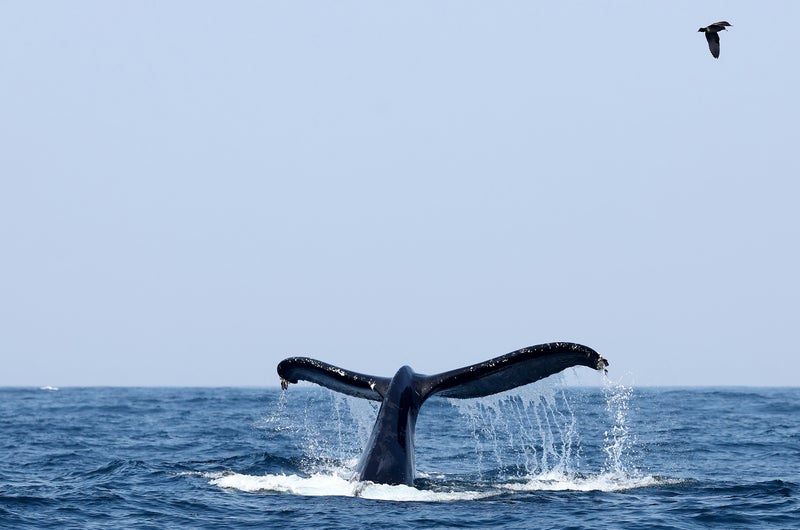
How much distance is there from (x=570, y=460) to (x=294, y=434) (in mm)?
8389

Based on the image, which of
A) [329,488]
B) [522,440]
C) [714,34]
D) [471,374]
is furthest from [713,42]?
[522,440]

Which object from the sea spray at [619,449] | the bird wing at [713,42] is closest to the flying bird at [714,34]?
the bird wing at [713,42]

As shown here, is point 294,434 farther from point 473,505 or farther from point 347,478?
point 473,505

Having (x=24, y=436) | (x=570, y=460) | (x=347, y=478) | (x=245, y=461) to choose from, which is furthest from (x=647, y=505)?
(x=24, y=436)

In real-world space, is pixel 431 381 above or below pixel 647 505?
above

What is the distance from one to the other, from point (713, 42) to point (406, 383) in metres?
6.46

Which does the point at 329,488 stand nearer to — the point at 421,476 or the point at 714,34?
the point at 421,476

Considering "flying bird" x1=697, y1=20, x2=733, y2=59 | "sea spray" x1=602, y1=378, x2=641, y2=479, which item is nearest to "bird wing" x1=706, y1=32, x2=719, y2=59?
"flying bird" x1=697, y1=20, x2=733, y2=59

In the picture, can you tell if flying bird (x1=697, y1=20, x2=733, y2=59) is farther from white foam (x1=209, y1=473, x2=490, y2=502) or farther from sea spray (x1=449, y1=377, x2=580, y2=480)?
white foam (x1=209, y1=473, x2=490, y2=502)

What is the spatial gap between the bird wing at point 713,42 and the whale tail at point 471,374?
536 centimetres

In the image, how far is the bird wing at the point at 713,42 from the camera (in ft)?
50.4

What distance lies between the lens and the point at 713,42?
15531 mm

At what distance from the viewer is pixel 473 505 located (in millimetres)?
13086

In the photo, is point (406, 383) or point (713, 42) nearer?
point (406, 383)
